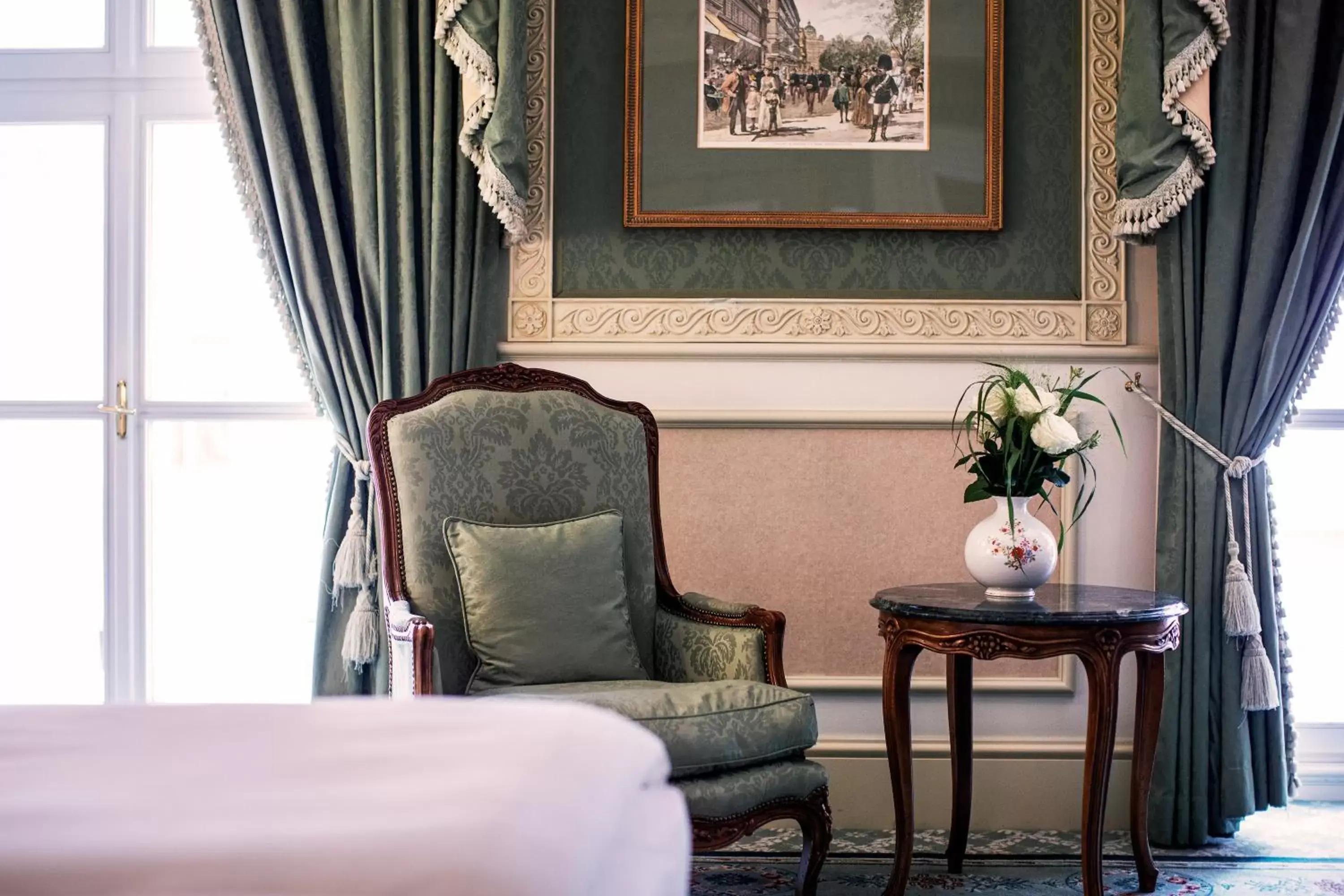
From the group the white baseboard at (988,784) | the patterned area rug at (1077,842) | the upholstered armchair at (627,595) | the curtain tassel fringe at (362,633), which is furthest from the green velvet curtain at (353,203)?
the white baseboard at (988,784)

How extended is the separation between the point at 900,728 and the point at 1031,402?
786 mm

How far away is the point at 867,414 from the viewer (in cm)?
330

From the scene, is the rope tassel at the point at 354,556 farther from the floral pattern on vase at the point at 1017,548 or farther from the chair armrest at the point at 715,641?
the floral pattern on vase at the point at 1017,548

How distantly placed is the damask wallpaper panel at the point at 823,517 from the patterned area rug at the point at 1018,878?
1.91 ft

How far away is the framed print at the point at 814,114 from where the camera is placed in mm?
3301

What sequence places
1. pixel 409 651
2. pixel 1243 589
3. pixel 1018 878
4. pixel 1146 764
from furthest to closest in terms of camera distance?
1. pixel 1243 589
2. pixel 1018 878
3. pixel 1146 764
4. pixel 409 651

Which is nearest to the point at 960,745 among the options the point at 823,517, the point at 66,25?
the point at 823,517

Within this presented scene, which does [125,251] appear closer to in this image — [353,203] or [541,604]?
[353,203]

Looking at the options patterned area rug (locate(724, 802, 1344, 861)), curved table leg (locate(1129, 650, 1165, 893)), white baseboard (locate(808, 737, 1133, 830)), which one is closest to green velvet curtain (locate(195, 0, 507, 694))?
patterned area rug (locate(724, 802, 1344, 861))

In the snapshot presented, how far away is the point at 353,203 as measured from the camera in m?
3.25

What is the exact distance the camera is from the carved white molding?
3.31 metres

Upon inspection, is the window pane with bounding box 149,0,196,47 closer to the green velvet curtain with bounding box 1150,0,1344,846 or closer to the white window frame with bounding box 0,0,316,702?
the white window frame with bounding box 0,0,316,702

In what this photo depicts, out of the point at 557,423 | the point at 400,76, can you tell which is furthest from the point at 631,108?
the point at 557,423

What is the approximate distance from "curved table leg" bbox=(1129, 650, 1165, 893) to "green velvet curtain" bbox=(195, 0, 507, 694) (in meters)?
1.89
